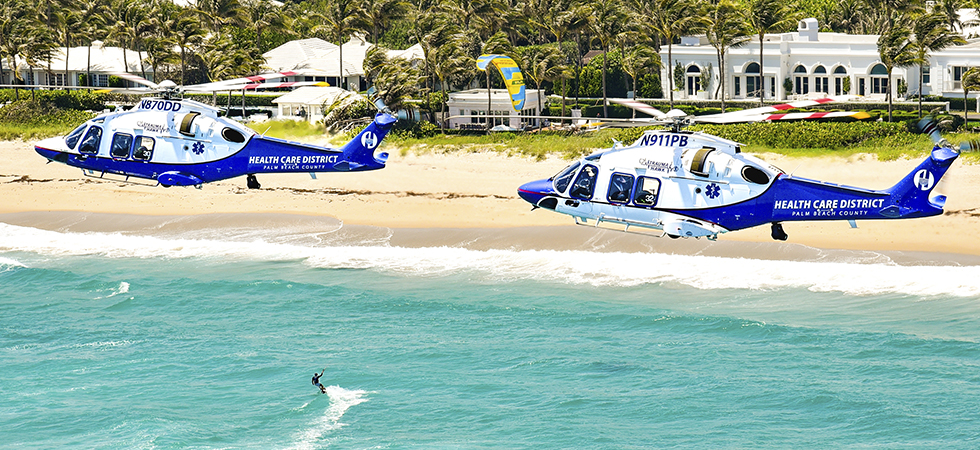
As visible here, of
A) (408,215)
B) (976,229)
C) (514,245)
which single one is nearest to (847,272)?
(976,229)

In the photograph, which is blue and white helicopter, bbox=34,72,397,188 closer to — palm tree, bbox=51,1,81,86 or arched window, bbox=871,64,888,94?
arched window, bbox=871,64,888,94

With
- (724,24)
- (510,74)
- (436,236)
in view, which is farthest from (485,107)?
(436,236)

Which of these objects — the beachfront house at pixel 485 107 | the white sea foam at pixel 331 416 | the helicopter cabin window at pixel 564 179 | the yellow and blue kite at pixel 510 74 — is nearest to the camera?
Answer: the helicopter cabin window at pixel 564 179

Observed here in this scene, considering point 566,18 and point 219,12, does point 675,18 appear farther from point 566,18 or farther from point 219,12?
point 219,12

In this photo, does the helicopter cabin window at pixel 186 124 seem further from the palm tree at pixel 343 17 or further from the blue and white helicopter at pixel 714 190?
the palm tree at pixel 343 17

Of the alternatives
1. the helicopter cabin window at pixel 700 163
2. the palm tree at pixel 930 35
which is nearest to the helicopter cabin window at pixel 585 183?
the helicopter cabin window at pixel 700 163

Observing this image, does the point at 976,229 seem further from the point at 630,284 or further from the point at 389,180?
the point at 389,180
